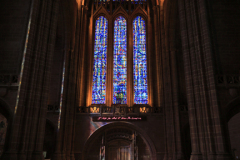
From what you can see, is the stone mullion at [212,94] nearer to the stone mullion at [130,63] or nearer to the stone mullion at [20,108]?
the stone mullion at [20,108]

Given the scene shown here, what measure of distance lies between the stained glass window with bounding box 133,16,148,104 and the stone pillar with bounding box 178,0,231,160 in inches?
377

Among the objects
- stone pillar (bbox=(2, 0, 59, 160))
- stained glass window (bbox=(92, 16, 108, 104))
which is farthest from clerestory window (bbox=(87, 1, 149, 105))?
stone pillar (bbox=(2, 0, 59, 160))

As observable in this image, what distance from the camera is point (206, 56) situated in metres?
11.5

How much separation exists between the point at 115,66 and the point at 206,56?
11791mm

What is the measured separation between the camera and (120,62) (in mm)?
22438

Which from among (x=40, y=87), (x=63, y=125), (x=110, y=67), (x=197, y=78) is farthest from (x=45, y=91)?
(x=110, y=67)

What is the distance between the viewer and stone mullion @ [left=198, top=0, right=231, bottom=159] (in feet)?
33.2

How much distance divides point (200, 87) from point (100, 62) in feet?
41.7

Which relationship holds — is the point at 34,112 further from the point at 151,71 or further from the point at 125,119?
the point at 151,71

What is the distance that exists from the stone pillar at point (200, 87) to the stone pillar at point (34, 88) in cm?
731

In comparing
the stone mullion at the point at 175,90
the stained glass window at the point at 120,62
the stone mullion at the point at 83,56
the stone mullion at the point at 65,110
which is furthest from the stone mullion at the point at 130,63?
the stone mullion at the point at 65,110

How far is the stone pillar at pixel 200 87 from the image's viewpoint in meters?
10.4

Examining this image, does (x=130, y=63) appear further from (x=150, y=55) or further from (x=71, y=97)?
(x=71, y=97)

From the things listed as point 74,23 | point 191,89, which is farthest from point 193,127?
point 74,23
